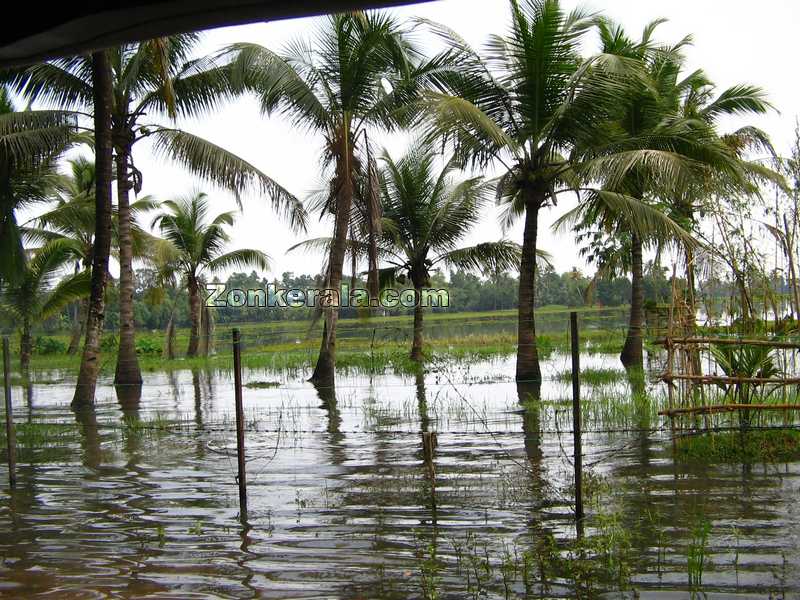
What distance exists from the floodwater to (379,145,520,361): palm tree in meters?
10.7

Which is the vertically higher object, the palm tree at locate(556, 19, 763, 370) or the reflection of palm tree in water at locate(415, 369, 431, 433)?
the palm tree at locate(556, 19, 763, 370)

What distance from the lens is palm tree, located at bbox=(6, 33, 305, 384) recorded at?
14.9 m

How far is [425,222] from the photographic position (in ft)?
74.1

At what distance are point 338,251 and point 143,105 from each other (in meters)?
→ 4.58

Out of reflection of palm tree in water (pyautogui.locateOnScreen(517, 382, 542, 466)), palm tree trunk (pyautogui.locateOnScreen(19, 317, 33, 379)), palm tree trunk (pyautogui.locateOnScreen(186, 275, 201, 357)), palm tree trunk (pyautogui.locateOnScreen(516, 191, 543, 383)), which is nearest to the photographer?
reflection of palm tree in water (pyautogui.locateOnScreen(517, 382, 542, 466))

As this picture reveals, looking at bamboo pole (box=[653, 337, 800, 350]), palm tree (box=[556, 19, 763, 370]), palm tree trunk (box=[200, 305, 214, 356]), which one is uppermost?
palm tree (box=[556, 19, 763, 370])

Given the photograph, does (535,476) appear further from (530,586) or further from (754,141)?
(754,141)

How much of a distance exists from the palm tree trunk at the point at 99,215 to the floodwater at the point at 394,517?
3122 mm

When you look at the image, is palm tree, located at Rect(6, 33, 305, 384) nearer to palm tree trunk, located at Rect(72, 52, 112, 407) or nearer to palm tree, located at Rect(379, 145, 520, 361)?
palm tree trunk, located at Rect(72, 52, 112, 407)

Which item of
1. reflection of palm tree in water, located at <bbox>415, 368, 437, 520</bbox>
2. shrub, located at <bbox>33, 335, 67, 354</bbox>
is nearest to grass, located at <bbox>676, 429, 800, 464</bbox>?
reflection of palm tree in water, located at <bbox>415, 368, 437, 520</bbox>

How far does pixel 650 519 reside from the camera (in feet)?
20.3

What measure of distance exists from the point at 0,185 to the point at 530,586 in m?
13.6

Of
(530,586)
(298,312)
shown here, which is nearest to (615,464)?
(530,586)

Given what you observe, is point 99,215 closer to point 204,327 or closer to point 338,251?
point 338,251
